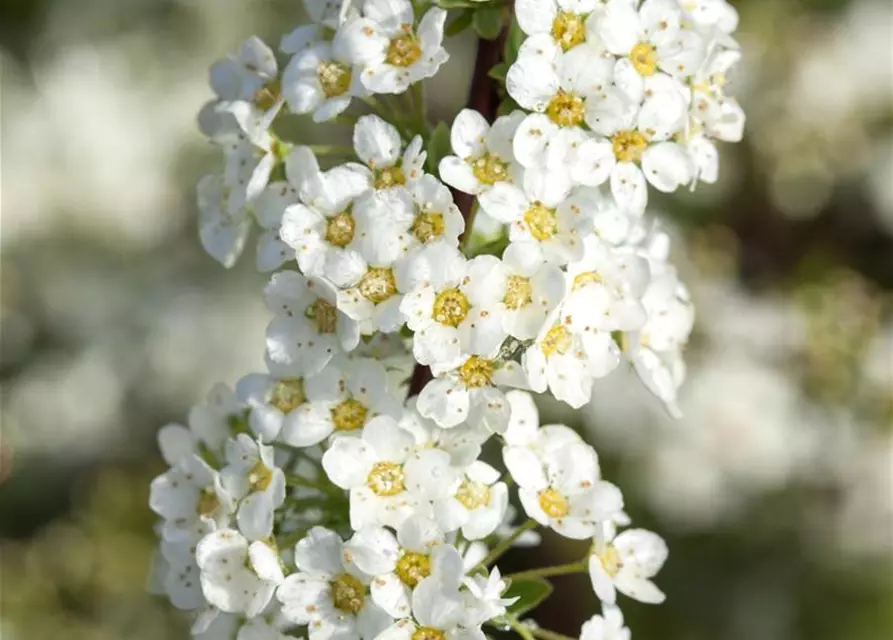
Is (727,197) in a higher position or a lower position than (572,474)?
lower

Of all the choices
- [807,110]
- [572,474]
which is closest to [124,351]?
[807,110]

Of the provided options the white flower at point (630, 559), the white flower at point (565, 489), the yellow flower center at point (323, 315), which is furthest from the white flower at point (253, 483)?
the white flower at point (630, 559)

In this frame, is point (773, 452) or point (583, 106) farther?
point (773, 452)

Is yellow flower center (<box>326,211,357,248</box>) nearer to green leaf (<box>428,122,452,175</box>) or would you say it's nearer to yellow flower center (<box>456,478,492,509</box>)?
green leaf (<box>428,122,452,175</box>)

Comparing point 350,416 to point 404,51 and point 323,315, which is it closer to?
point 323,315

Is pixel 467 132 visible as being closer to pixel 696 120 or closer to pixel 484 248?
pixel 484 248

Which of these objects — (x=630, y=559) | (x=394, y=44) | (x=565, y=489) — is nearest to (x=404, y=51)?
(x=394, y=44)

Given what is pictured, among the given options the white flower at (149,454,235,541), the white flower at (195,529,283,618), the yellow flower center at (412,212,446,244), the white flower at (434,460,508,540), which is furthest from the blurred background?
the yellow flower center at (412,212,446,244)
